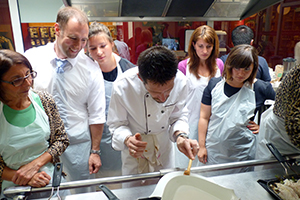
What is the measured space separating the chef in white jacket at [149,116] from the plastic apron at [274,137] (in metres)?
0.39

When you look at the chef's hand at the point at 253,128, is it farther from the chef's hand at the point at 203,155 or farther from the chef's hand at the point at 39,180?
the chef's hand at the point at 39,180

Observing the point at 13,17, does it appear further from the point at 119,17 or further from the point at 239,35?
the point at 239,35

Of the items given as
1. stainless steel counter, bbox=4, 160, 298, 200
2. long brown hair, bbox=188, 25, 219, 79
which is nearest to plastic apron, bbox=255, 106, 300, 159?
stainless steel counter, bbox=4, 160, 298, 200

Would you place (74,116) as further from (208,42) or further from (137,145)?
(208,42)

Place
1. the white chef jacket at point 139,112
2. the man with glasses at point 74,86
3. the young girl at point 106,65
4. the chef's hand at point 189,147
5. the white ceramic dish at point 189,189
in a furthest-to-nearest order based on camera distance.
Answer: the young girl at point 106,65 → the man with glasses at point 74,86 → the white chef jacket at point 139,112 → the chef's hand at point 189,147 → the white ceramic dish at point 189,189

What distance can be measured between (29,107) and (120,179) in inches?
20.7

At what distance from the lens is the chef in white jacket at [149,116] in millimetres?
959

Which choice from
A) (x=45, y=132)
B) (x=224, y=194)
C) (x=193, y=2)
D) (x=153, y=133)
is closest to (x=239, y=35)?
(x=193, y=2)

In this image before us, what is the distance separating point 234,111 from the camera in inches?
52.2

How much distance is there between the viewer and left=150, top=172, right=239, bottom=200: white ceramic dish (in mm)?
801

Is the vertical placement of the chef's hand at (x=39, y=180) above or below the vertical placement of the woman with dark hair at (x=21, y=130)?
below

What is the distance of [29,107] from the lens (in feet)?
3.33

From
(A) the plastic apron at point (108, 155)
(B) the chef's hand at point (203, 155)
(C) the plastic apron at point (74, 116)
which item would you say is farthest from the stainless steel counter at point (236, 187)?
(A) the plastic apron at point (108, 155)

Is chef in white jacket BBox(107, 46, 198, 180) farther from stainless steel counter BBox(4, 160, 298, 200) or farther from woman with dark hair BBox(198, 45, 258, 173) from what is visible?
woman with dark hair BBox(198, 45, 258, 173)
